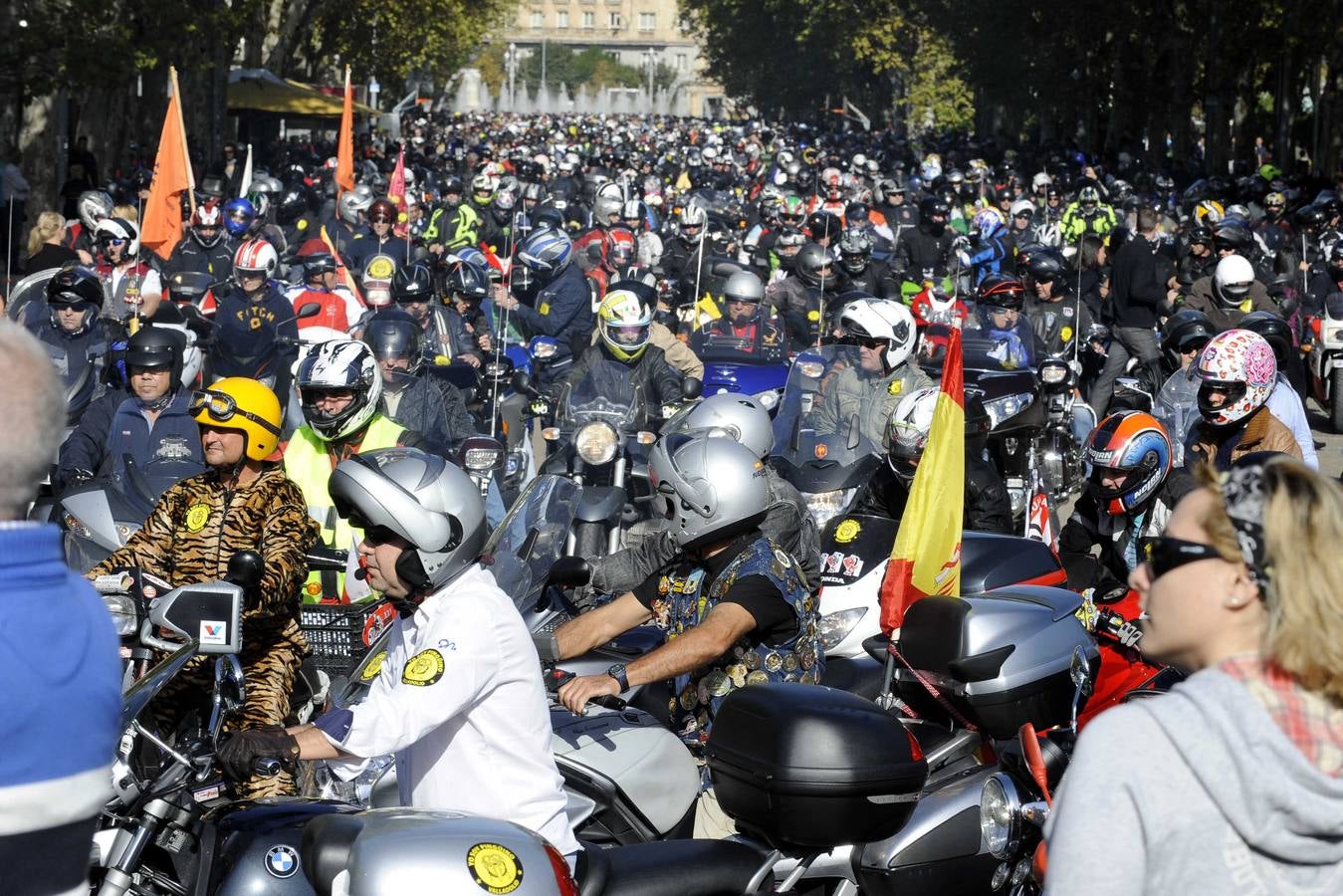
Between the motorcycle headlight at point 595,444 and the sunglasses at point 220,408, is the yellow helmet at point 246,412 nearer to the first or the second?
the sunglasses at point 220,408

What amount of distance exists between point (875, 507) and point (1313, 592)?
18.5 ft

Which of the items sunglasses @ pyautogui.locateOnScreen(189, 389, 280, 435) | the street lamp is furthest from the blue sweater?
the street lamp

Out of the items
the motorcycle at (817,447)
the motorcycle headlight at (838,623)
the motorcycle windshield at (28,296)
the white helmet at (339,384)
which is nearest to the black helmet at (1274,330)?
the motorcycle at (817,447)

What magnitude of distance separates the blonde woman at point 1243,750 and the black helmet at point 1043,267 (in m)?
12.1

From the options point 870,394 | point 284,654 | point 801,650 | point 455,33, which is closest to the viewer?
point 801,650

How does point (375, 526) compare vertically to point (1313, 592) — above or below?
below

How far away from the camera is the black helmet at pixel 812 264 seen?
16375mm

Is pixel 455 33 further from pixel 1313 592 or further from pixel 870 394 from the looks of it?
pixel 1313 592

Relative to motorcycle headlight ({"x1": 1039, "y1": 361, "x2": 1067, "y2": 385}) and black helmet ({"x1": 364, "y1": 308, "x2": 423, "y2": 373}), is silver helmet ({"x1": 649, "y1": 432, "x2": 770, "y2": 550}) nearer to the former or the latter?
black helmet ({"x1": 364, "y1": 308, "x2": 423, "y2": 373})

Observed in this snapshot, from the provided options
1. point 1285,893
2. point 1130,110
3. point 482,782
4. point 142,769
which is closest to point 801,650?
point 482,782

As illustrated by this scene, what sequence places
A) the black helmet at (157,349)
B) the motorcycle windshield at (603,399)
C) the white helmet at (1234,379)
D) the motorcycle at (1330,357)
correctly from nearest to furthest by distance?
1. the white helmet at (1234,379)
2. the black helmet at (157,349)
3. the motorcycle windshield at (603,399)
4. the motorcycle at (1330,357)

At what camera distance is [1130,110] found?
198ft

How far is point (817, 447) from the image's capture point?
9266 millimetres

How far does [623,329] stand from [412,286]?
3.35m
